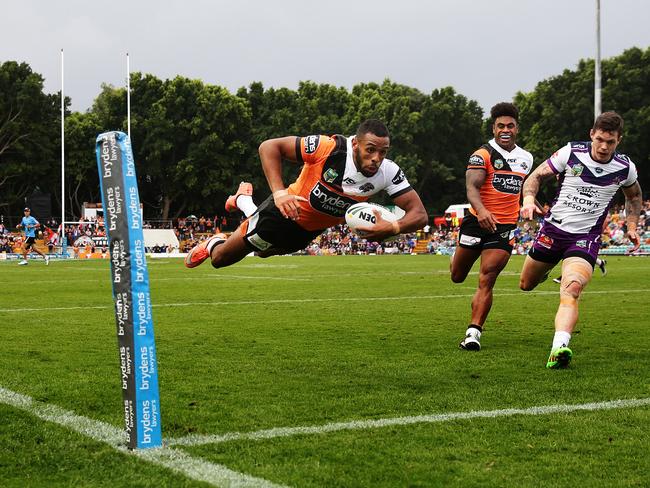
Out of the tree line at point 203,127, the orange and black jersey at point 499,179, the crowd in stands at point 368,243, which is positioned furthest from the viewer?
the tree line at point 203,127

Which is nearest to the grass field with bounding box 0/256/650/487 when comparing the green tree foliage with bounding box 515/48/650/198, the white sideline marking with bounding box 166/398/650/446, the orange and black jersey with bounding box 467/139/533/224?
the white sideline marking with bounding box 166/398/650/446

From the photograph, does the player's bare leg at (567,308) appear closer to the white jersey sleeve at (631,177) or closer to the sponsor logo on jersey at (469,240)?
the white jersey sleeve at (631,177)

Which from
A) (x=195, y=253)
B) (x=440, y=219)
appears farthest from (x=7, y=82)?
(x=195, y=253)

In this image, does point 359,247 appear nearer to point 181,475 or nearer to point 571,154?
point 571,154

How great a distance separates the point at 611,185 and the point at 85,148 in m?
65.3

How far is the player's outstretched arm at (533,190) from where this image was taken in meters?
8.16

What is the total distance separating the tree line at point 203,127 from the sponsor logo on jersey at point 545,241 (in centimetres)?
6180

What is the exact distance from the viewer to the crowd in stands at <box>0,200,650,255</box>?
4964cm

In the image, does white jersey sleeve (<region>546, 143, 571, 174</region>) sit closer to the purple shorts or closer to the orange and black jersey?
the purple shorts

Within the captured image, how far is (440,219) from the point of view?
7762 centimetres

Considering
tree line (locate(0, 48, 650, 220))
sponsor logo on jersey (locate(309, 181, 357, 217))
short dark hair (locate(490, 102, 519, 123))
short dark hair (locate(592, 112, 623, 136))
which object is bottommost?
sponsor logo on jersey (locate(309, 181, 357, 217))

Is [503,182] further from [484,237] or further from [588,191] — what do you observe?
[588,191]

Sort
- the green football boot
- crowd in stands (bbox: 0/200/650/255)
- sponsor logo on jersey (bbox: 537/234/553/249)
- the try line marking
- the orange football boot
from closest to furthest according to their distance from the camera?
1. the try line marking
2. the green football boot
3. sponsor logo on jersey (bbox: 537/234/553/249)
4. the orange football boot
5. crowd in stands (bbox: 0/200/650/255)

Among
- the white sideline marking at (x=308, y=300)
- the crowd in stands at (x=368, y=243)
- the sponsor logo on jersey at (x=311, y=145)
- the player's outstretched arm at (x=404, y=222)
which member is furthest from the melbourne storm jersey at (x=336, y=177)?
the crowd in stands at (x=368, y=243)
